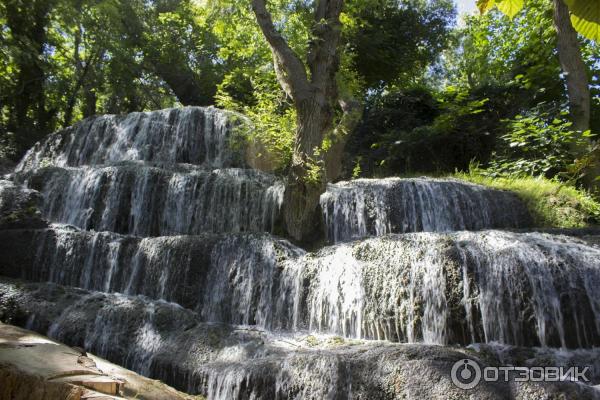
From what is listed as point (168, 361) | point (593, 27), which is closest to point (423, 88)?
point (168, 361)

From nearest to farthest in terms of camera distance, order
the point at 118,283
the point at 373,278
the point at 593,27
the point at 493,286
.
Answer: the point at 593,27 → the point at 493,286 → the point at 373,278 → the point at 118,283

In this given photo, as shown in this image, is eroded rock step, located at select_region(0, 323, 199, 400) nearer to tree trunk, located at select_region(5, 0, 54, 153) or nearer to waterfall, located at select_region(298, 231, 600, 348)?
waterfall, located at select_region(298, 231, 600, 348)

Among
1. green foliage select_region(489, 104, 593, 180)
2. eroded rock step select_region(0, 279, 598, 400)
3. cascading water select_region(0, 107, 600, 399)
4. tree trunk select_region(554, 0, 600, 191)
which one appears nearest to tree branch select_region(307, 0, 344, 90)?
cascading water select_region(0, 107, 600, 399)

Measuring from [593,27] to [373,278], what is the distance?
16.6 feet

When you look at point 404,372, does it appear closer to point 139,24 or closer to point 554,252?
point 554,252

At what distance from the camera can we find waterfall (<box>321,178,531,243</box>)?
8422mm

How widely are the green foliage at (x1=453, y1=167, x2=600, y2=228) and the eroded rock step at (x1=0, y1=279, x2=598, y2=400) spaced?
16.7 ft

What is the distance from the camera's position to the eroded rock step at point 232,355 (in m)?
3.97

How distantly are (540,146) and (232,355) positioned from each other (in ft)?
27.9

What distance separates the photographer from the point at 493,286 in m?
5.45

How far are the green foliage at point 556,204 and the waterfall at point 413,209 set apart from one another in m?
0.22

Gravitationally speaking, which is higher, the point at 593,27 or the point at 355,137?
the point at 355,137

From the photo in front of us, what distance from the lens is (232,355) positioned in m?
4.93
